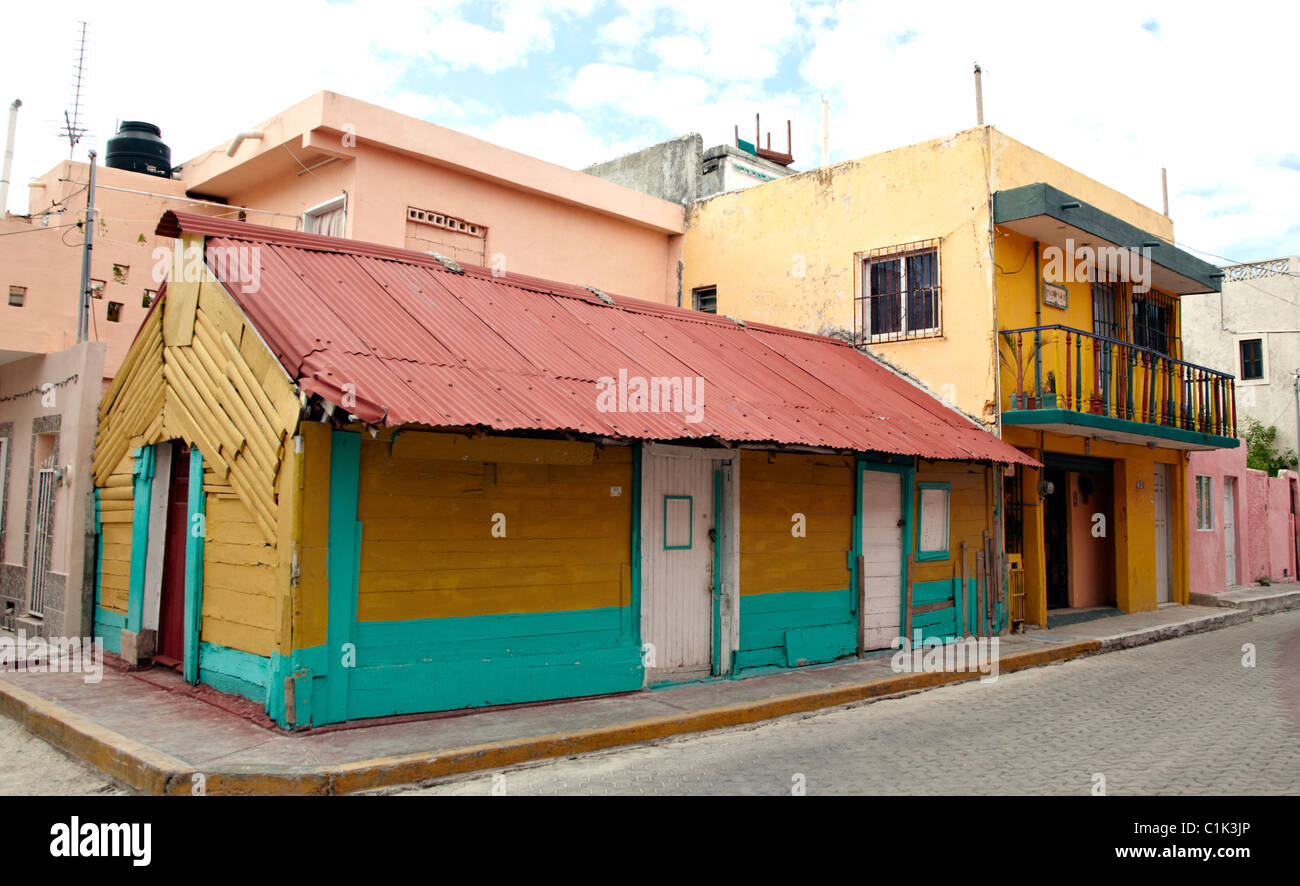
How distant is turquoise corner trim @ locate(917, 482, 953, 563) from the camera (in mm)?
11789

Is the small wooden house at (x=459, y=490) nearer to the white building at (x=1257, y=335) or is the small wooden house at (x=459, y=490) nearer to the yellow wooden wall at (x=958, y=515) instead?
the yellow wooden wall at (x=958, y=515)

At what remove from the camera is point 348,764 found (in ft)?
18.7

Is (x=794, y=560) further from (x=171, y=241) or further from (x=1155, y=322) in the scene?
(x=1155, y=322)

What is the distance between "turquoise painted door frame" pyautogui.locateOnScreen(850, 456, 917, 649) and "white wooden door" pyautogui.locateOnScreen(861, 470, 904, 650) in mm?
47

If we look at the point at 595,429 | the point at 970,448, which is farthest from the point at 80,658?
the point at 970,448

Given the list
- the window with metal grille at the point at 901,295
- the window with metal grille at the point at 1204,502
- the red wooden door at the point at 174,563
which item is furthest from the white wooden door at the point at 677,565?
the window with metal grille at the point at 1204,502

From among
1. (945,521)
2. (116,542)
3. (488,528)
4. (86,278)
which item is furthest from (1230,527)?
Answer: (86,278)

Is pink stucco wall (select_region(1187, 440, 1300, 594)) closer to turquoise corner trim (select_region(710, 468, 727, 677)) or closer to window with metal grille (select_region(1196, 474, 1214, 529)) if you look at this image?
window with metal grille (select_region(1196, 474, 1214, 529))

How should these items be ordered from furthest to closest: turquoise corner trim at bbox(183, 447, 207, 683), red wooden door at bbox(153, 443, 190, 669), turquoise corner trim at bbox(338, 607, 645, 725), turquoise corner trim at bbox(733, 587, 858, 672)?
turquoise corner trim at bbox(733, 587, 858, 672) → red wooden door at bbox(153, 443, 190, 669) → turquoise corner trim at bbox(183, 447, 207, 683) → turquoise corner trim at bbox(338, 607, 645, 725)

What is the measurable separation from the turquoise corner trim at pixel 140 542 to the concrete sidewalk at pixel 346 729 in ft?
2.00

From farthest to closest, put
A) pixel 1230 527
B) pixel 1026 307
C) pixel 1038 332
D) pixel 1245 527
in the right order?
1. pixel 1245 527
2. pixel 1230 527
3. pixel 1026 307
4. pixel 1038 332

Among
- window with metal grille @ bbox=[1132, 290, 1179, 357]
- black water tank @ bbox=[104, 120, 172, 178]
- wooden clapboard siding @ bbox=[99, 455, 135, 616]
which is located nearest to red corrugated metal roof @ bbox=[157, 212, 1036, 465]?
wooden clapboard siding @ bbox=[99, 455, 135, 616]

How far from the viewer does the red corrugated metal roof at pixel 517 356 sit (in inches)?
267

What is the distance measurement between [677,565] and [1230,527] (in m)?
16.5
